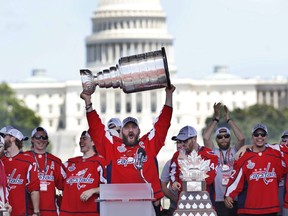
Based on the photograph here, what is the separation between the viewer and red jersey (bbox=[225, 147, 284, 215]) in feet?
77.2

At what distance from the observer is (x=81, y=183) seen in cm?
2398

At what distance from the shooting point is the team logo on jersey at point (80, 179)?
24.0 metres

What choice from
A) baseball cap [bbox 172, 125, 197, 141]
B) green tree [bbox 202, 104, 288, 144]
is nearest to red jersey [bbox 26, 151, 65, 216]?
baseball cap [bbox 172, 125, 197, 141]

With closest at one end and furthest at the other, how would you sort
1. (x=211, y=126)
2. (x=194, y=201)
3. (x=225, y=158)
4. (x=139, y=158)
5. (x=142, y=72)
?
(x=194, y=201) → (x=142, y=72) → (x=139, y=158) → (x=211, y=126) → (x=225, y=158)

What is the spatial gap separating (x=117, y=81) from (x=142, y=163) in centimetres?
154

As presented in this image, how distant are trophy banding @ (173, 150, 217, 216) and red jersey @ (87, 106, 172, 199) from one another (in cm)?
140

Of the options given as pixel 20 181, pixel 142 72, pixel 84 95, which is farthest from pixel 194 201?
pixel 20 181

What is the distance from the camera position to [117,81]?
20953mm

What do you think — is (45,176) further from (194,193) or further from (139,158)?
(194,193)

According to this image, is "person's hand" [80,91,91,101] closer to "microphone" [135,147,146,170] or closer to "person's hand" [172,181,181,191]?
"microphone" [135,147,146,170]

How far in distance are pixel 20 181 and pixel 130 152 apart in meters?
2.44

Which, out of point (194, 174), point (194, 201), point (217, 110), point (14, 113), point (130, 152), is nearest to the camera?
point (194, 201)

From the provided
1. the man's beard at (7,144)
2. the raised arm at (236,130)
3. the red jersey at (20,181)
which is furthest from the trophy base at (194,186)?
the raised arm at (236,130)

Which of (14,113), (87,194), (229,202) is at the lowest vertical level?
(229,202)
